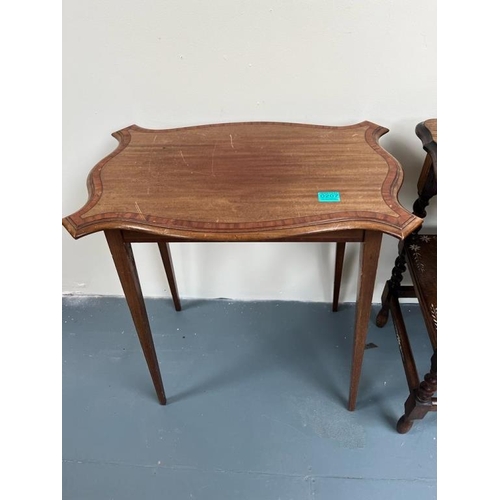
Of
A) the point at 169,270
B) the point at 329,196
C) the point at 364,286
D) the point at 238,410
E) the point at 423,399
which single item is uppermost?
the point at 329,196

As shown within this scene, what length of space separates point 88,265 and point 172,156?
2.45 ft

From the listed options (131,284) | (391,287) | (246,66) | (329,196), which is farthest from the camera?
(391,287)

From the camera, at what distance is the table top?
2.49 ft

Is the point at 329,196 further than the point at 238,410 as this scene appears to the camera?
No

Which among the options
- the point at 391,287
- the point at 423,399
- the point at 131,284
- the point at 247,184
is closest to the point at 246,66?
the point at 247,184

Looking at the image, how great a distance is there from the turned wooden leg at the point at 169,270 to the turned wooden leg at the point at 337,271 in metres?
0.54

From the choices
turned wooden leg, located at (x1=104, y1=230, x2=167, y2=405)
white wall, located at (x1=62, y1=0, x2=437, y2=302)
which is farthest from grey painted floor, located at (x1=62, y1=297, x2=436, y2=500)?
white wall, located at (x1=62, y1=0, x2=437, y2=302)

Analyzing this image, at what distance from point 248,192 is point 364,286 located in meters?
0.31

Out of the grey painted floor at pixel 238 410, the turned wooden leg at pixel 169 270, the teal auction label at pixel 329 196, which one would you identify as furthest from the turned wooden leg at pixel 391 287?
the turned wooden leg at pixel 169 270

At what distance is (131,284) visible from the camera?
938mm

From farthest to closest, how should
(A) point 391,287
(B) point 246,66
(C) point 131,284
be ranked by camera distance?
(A) point 391,287
(B) point 246,66
(C) point 131,284

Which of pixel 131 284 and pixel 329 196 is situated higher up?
pixel 329 196

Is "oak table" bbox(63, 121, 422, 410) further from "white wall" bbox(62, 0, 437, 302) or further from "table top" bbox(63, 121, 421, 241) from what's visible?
"white wall" bbox(62, 0, 437, 302)

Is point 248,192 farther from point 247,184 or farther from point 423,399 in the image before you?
point 423,399
